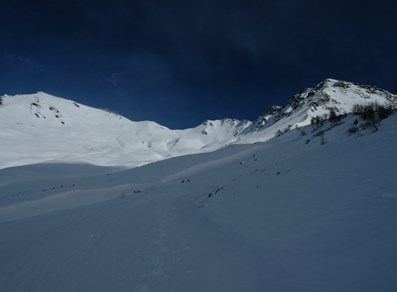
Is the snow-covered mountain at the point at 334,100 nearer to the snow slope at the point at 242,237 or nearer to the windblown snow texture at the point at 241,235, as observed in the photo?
the windblown snow texture at the point at 241,235

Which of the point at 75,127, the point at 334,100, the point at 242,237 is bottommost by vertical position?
the point at 242,237

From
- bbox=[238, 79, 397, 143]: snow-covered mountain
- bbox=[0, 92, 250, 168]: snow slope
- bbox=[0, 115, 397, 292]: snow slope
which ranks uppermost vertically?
bbox=[0, 92, 250, 168]: snow slope

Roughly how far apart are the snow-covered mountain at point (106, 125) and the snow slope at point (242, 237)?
43.1 meters

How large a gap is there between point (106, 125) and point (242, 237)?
467ft

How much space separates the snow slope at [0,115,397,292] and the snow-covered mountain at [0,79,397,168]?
43127mm

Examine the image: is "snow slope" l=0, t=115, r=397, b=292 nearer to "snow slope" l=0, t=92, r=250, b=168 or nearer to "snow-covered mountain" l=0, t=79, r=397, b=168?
"snow-covered mountain" l=0, t=79, r=397, b=168

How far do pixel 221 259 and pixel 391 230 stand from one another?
279 cm

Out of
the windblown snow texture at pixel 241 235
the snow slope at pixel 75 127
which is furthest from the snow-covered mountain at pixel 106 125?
the windblown snow texture at pixel 241 235

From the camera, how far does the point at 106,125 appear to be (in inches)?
5492

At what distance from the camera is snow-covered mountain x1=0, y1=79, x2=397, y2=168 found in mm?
64125

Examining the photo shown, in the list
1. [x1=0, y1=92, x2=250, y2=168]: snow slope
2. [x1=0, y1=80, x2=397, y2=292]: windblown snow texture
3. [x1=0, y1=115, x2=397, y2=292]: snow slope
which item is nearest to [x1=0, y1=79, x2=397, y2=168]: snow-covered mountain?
[x1=0, y1=92, x2=250, y2=168]: snow slope

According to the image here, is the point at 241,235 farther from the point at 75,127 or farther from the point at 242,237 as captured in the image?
the point at 75,127

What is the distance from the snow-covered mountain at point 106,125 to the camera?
210 feet

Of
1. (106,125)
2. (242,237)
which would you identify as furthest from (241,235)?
(106,125)
